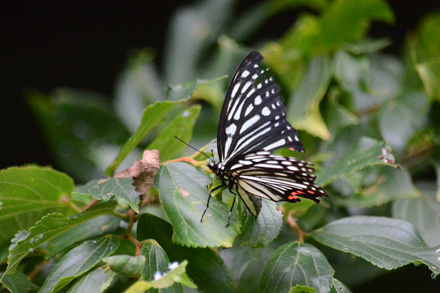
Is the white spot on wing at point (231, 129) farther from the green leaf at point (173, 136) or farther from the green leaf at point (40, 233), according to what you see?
the green leaf at point (40, 233)

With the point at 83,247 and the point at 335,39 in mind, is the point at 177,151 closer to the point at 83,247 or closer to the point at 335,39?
the point at 83,247

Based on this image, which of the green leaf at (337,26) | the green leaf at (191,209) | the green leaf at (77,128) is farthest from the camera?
the green leaf at (77,128)

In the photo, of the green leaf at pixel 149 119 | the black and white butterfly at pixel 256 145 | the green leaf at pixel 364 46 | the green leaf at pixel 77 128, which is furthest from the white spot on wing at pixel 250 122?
the green leaf at pixel 77 128

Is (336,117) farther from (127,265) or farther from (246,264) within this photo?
(127,265)

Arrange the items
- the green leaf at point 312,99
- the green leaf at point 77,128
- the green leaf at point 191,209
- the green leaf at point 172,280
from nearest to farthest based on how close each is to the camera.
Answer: the green leaf at point 172,280 < the green leaf at point 191,209 < the green leaf at point 312,99 < the green leaf at point 77,128

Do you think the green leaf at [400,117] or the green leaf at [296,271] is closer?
the green leaf at [296,271]

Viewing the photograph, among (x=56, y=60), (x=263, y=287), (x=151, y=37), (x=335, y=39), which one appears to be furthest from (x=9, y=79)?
(x=263, y=287)

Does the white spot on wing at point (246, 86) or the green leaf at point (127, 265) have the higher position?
the white spot on wing at point (246, 86)

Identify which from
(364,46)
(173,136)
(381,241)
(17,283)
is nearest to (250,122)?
(173,136)
